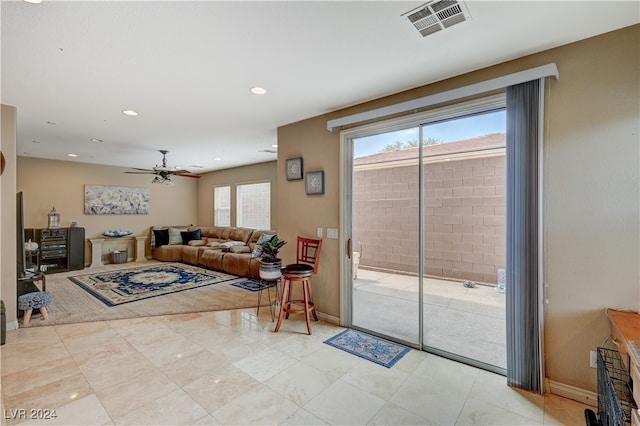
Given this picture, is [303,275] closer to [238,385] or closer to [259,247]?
[238,385]

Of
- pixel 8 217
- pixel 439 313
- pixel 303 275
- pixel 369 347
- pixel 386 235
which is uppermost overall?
pixel 8 217

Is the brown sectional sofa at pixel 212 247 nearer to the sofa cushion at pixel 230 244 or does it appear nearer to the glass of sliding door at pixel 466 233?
the sofa cushion at pixel 230 244

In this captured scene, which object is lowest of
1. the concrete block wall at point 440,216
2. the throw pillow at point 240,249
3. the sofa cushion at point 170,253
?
the sofa cushion at point 170,253

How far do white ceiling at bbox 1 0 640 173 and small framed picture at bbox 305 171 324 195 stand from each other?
77cm

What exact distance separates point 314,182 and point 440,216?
5.12 feet

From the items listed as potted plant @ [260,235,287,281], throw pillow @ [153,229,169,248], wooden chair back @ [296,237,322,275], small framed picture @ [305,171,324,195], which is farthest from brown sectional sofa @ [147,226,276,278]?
small framed picture @ [305,171,324,195]

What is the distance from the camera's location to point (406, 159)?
10.4ft

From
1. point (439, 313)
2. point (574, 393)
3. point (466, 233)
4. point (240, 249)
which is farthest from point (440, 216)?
point (240, 249)

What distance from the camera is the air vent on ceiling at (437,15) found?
1714mm

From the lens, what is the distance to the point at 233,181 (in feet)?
26.7

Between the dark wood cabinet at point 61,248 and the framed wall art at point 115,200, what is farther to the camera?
the framed wall art at point 115,200

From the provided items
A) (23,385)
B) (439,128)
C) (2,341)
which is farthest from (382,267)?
(2,341)

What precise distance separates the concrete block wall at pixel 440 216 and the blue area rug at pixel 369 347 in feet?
2.63

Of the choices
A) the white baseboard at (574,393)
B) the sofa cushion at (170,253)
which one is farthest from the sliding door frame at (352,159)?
the sofa cushion at (170,253)
